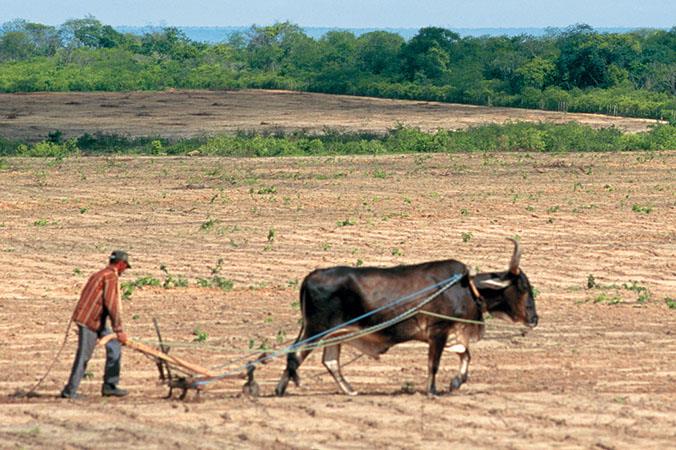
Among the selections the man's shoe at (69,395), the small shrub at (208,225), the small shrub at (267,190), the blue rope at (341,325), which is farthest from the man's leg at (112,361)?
the small shrub at (267,190)

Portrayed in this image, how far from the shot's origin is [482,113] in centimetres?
5422

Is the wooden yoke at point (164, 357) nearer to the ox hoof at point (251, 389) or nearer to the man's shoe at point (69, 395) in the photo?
the ox hoof at point (251, 389)

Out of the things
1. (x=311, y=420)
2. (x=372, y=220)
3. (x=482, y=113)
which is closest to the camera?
(x=311, y=420)

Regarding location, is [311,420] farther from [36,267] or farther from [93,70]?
[93,70]

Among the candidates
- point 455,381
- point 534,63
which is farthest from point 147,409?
point 534,63

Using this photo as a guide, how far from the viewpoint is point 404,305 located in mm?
11633

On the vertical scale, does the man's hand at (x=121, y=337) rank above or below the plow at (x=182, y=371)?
above

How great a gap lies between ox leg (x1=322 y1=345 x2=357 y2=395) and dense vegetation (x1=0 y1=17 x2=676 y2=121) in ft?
126

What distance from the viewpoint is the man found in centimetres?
1138

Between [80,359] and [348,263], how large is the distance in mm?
7974

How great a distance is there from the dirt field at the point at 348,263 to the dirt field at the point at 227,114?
1277cm

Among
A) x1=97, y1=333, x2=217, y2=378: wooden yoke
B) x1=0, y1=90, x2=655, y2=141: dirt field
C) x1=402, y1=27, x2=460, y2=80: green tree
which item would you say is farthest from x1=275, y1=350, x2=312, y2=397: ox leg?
x1=402, y1=27, x2=460, y2=80: green tree

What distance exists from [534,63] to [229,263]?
44371mm

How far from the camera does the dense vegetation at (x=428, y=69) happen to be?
194 ft
